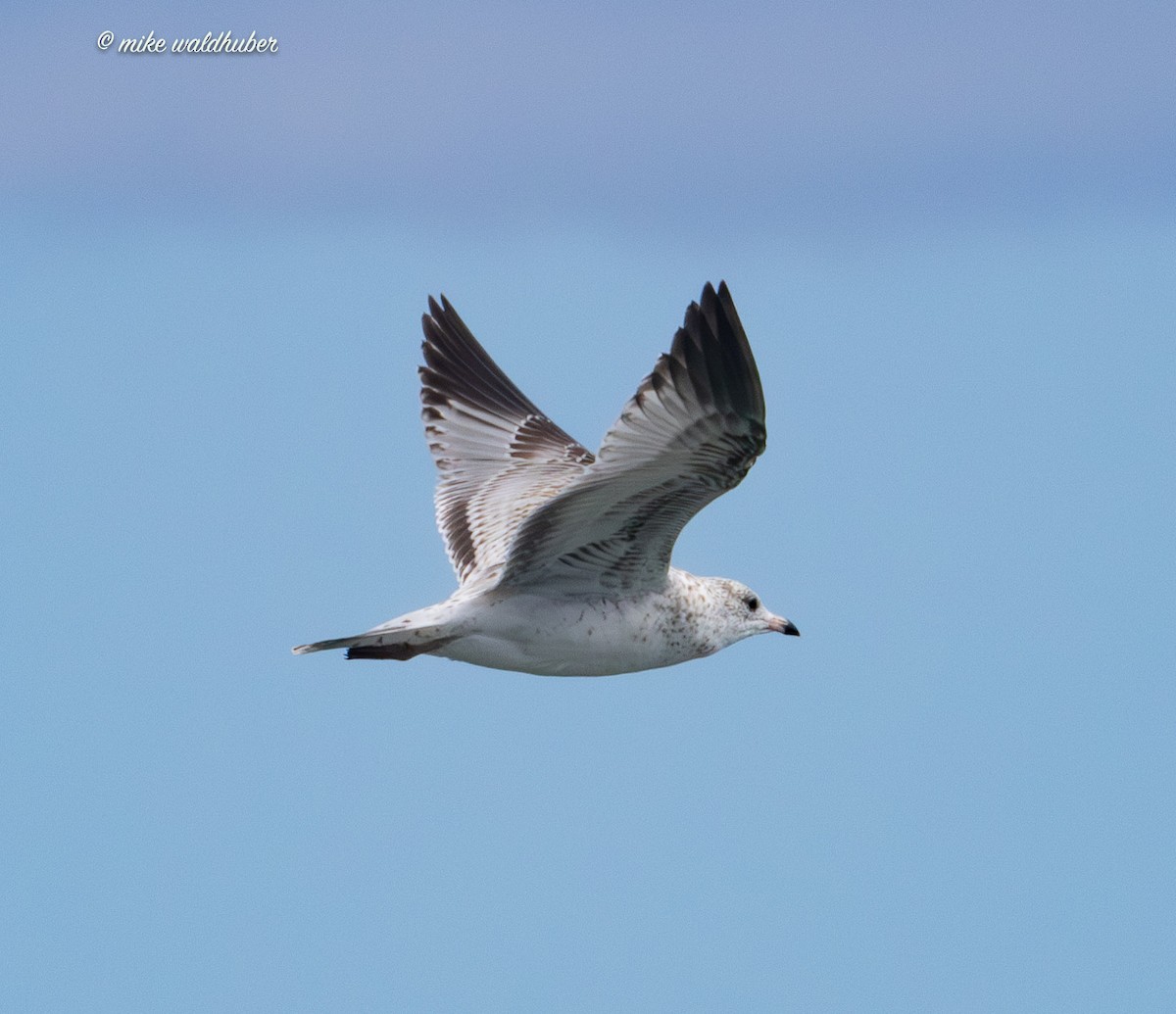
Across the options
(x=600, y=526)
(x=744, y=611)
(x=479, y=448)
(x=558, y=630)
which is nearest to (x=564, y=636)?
(x=558, y=630)

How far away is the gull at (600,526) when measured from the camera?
9.55 m

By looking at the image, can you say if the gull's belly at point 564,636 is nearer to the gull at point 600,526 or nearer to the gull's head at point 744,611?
the gull at point 600,526

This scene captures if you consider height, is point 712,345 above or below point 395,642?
above

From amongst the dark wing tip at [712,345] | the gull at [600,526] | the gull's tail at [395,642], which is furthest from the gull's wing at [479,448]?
the dark wing tip at [712,345]

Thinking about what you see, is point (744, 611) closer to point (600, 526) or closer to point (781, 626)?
point (781, 626)

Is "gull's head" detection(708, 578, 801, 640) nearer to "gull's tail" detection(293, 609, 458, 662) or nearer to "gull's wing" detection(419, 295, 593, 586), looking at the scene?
"gull's wing" detection(419, 295, 593, 586)


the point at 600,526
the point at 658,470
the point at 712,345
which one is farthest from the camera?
the point at 600,526

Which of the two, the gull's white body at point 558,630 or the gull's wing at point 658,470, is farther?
the gull's white body at point 558,630

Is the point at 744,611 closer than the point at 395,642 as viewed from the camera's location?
No

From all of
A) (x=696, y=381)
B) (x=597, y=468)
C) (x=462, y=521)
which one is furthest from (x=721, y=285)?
(x=462, y=521)

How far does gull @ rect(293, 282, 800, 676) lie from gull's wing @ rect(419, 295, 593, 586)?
14mm

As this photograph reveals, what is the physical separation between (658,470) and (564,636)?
1.49m

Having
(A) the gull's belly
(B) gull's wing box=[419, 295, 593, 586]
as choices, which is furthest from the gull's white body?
(B) gull's wing box=[419, 295, 593, 586]

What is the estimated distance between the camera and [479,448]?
546 inches
